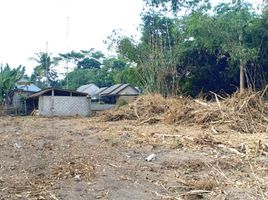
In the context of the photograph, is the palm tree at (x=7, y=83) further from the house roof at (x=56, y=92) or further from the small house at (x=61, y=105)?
the small house at (x=61, y=105)

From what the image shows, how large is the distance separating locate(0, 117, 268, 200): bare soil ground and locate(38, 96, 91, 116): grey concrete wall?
1153 centimetres

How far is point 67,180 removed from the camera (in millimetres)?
4223

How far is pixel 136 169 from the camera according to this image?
496cm

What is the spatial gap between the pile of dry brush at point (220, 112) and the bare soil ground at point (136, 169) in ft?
6.17

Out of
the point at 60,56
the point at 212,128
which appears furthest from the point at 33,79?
the point at 212,128

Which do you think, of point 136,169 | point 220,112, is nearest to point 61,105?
point 220,112

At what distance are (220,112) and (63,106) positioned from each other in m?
11.4

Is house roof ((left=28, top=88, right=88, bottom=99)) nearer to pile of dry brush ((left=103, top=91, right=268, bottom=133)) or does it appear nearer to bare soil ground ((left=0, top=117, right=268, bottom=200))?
pile of dry brush ((left=103, top=91, right=268, bottom=133))

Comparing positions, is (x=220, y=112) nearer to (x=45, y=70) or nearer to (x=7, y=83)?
(x=7, y=83)

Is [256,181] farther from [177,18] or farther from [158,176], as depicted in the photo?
[177,18]

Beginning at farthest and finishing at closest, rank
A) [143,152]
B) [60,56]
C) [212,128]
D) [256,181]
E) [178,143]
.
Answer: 1. [60,56]
2. [212,128]
3. [178,143]
4. [143,152]
5. [256,181]

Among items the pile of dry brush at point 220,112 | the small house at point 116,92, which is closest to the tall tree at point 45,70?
the small house at point 116,92

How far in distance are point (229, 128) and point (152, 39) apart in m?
10.8

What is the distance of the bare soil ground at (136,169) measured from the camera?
3.77 m
